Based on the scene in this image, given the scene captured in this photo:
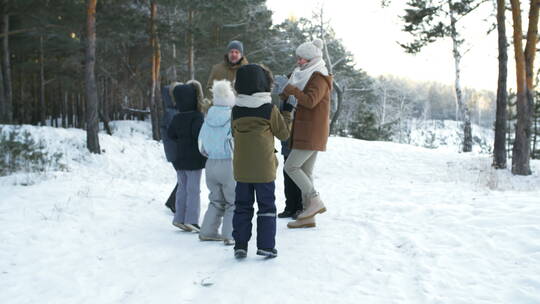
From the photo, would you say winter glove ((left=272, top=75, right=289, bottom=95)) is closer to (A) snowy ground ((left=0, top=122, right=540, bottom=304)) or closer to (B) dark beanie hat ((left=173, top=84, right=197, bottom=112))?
(B) dark beanie hat ((left=173, top=84, right=197, bottom=112))

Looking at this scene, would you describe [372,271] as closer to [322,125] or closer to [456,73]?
[322,125]

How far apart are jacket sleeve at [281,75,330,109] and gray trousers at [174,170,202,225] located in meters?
1.56

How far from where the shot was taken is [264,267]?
12.8 ft

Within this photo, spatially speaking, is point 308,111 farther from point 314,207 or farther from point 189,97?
point 189,97

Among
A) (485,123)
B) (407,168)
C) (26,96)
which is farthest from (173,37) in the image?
(485,123)

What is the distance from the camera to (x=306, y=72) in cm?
494

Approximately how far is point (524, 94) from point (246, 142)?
1139 centimetres

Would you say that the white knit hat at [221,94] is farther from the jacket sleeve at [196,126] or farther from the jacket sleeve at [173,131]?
the jacket sleeve at [173,131]

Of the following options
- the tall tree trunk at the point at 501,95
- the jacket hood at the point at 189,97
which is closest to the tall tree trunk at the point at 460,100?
the tall tree trunk at the point at 501,95

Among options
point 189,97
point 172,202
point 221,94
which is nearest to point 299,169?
point 221,94

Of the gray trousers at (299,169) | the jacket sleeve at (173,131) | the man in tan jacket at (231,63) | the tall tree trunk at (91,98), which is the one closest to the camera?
the gray trousers at (299,169)

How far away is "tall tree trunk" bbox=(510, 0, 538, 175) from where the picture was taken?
11984 mm

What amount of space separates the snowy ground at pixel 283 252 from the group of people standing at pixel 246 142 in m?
0.35

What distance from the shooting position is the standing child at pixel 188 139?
5098 millimetres
